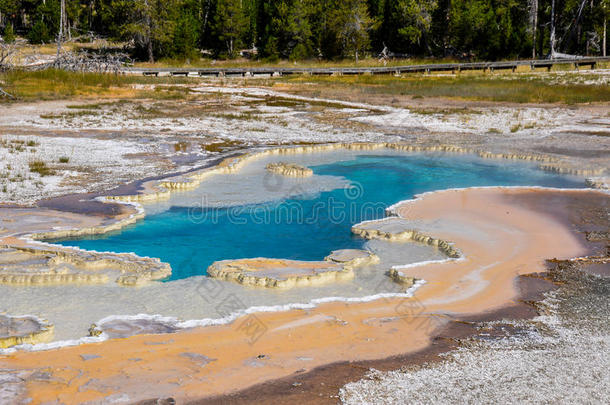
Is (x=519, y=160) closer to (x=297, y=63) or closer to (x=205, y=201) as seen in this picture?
(x=205, y=201)

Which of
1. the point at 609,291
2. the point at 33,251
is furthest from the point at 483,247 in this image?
the point at 33,251

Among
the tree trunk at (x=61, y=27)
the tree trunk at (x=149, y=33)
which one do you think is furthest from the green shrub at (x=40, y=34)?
the tree trunk at (x=149, y=33)

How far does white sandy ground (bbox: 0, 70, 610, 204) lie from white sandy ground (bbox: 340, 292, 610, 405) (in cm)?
750

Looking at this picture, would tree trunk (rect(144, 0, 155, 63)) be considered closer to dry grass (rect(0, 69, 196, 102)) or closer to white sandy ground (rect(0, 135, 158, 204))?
dry grass (rect(0, 69, 196, 102))

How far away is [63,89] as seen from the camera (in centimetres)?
2561

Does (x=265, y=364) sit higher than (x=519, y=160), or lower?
lower

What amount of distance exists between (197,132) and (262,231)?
914cm

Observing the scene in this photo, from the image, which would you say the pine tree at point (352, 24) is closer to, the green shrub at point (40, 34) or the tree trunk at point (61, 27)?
the tree trunk at point (61, 27)

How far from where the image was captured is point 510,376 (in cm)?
457

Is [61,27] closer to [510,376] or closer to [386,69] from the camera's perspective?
[386,69]

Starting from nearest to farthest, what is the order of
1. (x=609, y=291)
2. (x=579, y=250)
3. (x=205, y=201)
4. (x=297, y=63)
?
(x=609, y=291)
(x=579, y=250)
(x=205, y=201)
(x=297, y=63)

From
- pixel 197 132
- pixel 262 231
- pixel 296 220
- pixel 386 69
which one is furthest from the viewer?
pixel 386 69

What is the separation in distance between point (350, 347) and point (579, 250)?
162 inches

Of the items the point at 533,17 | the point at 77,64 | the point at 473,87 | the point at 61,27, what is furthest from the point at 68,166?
the point at 533,17
